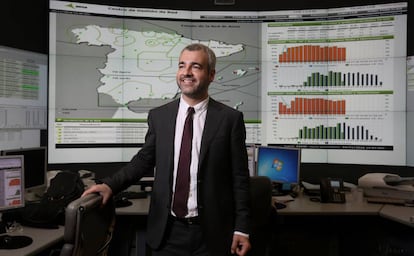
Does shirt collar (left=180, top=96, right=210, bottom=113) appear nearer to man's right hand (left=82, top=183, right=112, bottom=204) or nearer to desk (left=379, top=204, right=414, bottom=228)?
man's right hand (left=82, top=183, right=112, bottom=204)

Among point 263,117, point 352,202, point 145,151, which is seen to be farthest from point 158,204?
point 263,117

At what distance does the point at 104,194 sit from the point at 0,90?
2290 millimetres

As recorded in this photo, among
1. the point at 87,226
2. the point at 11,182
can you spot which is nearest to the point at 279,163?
the point at 11,182

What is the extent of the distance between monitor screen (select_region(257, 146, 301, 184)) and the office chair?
99 centimetres

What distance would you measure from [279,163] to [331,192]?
A: 1.74 ft

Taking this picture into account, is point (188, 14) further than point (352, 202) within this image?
Yes

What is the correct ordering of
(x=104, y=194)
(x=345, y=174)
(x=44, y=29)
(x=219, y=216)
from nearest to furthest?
(x=104, y=194) → (x=219, y=216) → (x=44, y=29) → (x=345, y=174)

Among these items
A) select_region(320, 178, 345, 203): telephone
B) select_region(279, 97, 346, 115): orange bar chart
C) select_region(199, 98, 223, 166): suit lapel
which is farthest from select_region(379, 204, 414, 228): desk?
select_region(199, 98, 223, 166): suit lapel

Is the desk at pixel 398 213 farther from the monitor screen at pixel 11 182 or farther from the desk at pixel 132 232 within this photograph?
the monitor screen at pixel 11 182

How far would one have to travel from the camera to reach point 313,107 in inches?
156

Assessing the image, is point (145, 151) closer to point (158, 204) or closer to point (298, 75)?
point (158, 204)

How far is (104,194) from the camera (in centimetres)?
151

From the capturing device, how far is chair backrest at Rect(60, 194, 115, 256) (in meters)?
1.25

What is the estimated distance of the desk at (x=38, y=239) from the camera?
202 cm
